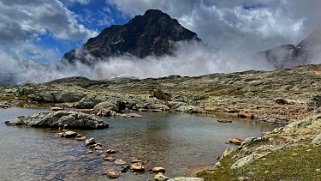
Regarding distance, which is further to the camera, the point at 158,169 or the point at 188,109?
the point at 188,109

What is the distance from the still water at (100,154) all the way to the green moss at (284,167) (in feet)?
31.9

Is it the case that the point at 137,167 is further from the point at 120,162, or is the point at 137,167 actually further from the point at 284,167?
the point at 284,167

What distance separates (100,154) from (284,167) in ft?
98.9

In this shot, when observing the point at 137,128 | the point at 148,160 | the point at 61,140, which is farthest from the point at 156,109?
the point at 148,160

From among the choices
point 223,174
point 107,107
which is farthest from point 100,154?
point 107,107

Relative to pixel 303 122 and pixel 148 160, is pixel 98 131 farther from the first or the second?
pixel 303 122

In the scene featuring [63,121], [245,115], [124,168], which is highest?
[245,115]

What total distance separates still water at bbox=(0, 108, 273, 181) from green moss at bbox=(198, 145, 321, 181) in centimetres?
971

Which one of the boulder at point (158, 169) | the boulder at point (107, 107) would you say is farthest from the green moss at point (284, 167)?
the boulder at point (107, 107)

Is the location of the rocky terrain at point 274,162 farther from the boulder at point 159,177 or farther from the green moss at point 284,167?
the boulder at point 159,177

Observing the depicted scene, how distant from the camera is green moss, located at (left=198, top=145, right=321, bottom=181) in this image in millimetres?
32812

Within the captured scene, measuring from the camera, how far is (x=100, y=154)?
5641 centimetres

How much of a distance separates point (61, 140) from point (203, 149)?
85.9ft

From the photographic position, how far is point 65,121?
85.9m
